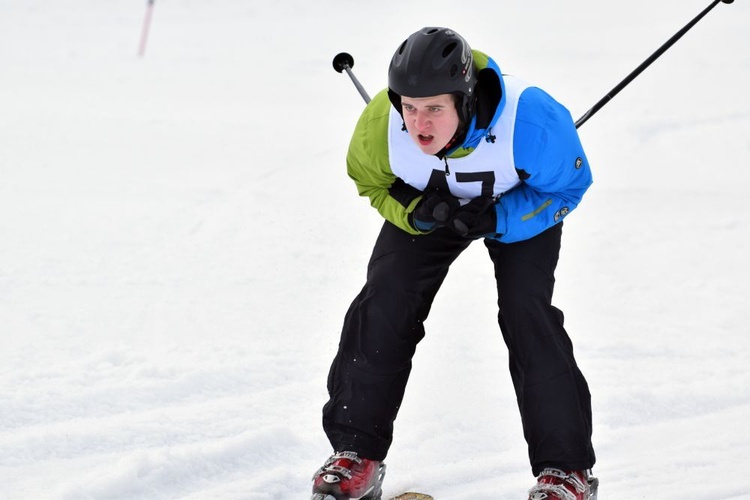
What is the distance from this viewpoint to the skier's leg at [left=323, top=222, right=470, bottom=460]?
3.30 meters

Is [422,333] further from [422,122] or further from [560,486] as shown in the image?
[422,122]

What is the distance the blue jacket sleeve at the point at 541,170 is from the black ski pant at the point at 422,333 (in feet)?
0.40

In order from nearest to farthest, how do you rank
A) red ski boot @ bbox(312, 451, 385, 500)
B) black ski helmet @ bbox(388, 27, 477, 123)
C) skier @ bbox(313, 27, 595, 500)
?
1. black ski helmet @ bbox(388, 27, 477, 123)
2. skier @ bbox(313, 27, 595, 500)
3. red ski boot @ bbox(312, 451, 385, 500)

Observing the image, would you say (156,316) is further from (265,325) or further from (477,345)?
(477,345)

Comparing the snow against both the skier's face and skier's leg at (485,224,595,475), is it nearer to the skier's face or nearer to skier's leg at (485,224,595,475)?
skier's leg at (485,224,595,475)

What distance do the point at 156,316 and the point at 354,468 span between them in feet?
6.83

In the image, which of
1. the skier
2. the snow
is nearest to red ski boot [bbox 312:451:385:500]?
the skier

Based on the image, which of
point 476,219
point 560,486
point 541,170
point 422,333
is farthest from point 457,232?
point 560,486

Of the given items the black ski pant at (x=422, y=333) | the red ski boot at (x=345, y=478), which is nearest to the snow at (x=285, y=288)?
the red ski boot at (x=345, y=478)

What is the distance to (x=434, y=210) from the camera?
308 cm

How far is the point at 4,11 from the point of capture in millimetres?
14125

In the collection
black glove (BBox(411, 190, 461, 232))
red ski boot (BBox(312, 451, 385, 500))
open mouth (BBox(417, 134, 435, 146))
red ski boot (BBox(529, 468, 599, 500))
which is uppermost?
open mouth (BBox(417, 134, 435, 146))

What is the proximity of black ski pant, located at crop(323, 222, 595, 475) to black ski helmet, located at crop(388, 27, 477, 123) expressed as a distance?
22.7 inches

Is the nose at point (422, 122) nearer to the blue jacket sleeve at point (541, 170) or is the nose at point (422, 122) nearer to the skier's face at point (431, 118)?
the skier's face at point (431, 118)
